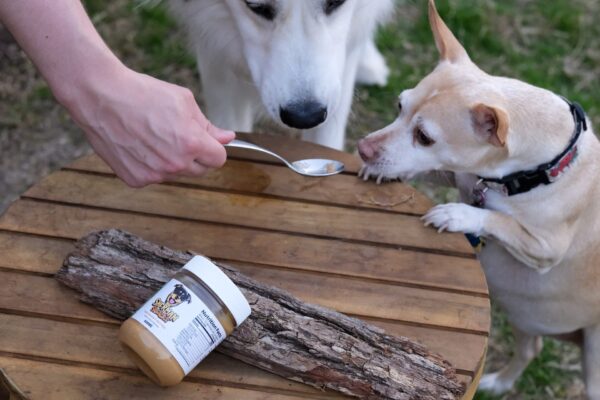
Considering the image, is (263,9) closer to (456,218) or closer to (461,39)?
(456,218)

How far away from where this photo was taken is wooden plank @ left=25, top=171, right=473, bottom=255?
1.55 m

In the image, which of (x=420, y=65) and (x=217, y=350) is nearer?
(x=217, y=350)

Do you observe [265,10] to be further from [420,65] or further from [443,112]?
[420,65]

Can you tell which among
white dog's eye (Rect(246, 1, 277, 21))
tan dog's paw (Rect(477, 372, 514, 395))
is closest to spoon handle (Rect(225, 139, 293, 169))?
white dog's eye (Rect(246, 1, 277, 21))

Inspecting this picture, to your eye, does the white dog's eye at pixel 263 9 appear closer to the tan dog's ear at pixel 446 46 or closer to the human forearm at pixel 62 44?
the tan dog's ear at pixel 446 46

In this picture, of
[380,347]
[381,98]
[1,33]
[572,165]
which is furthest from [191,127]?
[1,33]

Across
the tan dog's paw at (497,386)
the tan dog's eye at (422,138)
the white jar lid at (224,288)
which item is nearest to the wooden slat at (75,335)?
the white jar lid at (224,288)

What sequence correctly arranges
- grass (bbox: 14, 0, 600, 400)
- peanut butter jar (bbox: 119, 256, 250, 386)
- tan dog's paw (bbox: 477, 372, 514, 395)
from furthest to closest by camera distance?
grass (bbox: 14, 0, 600, 400), tan dog's paw (bbox: 477, 372, 514, 395), peanut butter jar (bbox: 119, 256, 250, 386)

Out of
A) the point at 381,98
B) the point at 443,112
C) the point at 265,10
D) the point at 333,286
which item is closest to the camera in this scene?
the point at 333,286

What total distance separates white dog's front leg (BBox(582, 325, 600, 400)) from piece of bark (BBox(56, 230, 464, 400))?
70cm

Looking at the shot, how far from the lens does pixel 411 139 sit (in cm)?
166

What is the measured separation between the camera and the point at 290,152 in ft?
5.70

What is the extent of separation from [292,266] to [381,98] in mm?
1659

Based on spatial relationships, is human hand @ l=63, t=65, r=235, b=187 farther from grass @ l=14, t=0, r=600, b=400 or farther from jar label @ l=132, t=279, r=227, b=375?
grass @ l=14, t=0, r=600, b=400
